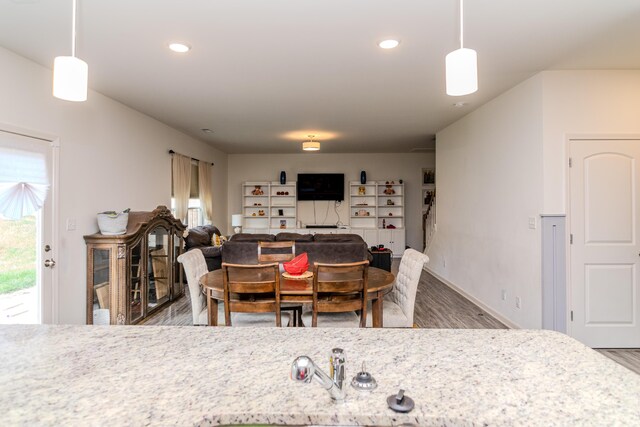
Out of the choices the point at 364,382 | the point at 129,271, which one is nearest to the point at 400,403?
the point at 364,382

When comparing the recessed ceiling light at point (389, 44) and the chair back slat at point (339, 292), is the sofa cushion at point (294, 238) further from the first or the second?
the recessed ceiling light at point (389, 44)

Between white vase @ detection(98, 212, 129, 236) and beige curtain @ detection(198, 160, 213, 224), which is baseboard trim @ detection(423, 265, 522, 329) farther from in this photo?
beige curtain @ detection(198, 160, 213, 224)

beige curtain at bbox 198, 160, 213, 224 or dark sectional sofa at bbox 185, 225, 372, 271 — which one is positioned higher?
beige curtain at bbox 198, 160, 213, 224


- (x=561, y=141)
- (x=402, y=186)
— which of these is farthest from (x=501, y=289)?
(x=402, y=186)

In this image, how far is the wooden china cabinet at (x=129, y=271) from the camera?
12.4 feet

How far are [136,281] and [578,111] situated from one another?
5.05 meters

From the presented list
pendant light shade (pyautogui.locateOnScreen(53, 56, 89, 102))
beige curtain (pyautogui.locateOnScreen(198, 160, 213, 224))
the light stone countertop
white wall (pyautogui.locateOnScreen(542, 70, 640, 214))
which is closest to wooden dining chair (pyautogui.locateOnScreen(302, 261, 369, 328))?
the light stone countertop

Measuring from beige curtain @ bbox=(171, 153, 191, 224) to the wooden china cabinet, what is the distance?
1377mm

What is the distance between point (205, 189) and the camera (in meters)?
7.44

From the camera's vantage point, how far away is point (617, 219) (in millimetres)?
3438

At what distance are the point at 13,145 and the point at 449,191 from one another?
5.68 m

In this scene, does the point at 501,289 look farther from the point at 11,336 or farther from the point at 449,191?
the point at 11,336

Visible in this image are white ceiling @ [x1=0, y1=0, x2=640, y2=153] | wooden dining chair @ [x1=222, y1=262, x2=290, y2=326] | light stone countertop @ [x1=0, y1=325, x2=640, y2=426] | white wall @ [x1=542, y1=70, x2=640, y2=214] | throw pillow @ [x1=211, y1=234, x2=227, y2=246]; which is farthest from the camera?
throw pillow @ [x1=211, y1=234, x2=227, y2=246]

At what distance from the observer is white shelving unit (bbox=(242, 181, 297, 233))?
9133 millimetres
